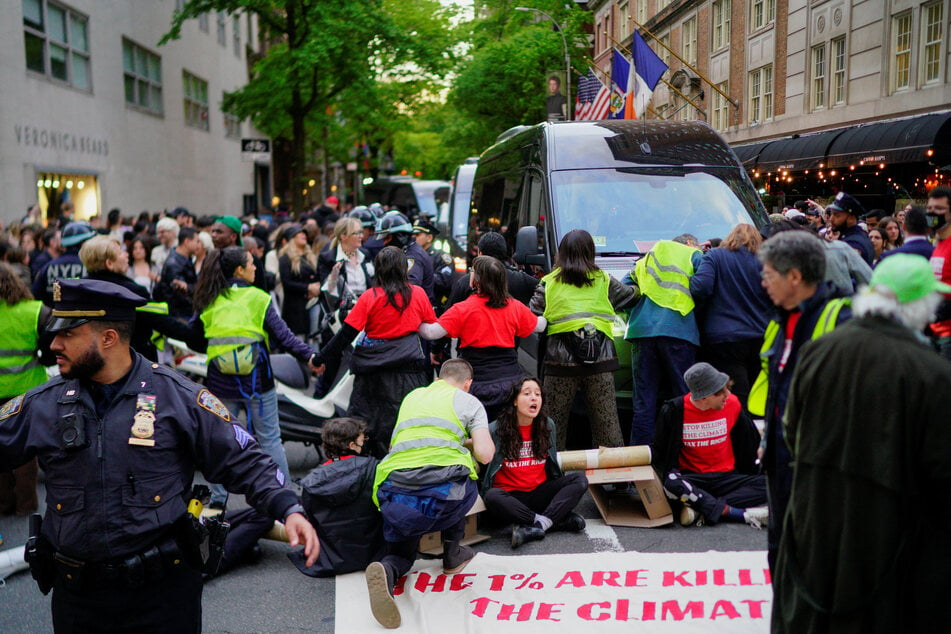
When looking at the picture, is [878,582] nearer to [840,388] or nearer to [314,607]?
[840,388]

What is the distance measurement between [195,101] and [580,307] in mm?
26265

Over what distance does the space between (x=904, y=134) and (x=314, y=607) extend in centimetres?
1191

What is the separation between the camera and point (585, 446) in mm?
7758

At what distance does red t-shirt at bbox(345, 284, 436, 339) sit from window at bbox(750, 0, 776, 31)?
10124 millimetres

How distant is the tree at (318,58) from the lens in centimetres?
2269

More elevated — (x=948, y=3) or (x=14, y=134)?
(x=948, y=3)

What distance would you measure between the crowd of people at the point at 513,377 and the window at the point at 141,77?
655 inches

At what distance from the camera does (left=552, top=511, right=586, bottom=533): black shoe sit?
600cm

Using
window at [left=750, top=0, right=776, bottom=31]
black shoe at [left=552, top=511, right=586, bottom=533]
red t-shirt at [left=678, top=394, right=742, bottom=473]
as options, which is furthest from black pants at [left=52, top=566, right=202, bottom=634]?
window at [left=750, top=0, right=776, bottom=31]

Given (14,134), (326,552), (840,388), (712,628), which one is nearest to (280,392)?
(326,552)

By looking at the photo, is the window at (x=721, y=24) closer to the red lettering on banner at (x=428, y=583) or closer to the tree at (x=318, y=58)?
the tree at (x=318, y=58)

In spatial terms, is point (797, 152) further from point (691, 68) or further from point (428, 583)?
point (428, 583)

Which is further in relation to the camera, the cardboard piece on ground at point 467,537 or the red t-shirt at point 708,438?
the red t-shirt at point 708,438

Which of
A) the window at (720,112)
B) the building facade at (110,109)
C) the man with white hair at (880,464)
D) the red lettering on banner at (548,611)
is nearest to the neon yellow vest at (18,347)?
the red lettering on banner at (548,611)
